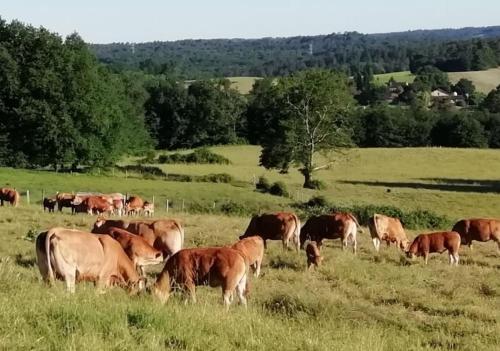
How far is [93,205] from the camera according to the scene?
105 feet

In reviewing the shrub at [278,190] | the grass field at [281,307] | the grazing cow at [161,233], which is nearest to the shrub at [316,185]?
the shrub at [278,190]

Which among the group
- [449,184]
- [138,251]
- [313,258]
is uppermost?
[138,251]

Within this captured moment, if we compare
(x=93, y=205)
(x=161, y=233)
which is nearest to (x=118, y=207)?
(x=93, y=205)

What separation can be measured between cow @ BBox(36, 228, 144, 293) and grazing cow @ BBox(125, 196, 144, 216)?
22.0 meters

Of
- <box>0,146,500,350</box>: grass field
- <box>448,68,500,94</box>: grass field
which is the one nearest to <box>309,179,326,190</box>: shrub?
<box>0,146,500,350</box>: grass field

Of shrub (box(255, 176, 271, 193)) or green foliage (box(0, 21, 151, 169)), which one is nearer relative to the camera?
shrub (box(255, 176, 271, 193))

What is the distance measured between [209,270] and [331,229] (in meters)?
9.77

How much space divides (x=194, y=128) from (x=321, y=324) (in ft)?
303

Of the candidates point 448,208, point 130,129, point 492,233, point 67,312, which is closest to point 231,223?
point 492,233

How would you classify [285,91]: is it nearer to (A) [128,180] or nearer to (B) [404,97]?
(A) [128,180]

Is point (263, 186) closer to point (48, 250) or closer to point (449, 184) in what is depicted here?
point (449, 184)

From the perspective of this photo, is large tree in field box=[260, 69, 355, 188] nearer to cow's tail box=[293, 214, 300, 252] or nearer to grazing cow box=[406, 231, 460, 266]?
cow's tail box=[293, 214, 300, 252]

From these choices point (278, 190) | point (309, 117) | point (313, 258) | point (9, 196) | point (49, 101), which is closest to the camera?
point (313, 258)

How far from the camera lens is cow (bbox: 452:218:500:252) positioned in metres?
21.5
